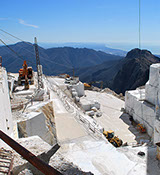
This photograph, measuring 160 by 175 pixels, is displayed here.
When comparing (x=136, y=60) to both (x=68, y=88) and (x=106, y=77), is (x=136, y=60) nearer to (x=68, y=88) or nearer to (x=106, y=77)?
(x=106, y=77)

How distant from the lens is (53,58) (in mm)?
127375

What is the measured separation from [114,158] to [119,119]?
11847 mm

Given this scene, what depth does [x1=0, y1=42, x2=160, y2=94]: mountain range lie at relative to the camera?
63.1 meters

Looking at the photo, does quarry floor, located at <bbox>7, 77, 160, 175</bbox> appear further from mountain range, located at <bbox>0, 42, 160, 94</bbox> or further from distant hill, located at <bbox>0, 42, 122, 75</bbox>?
distant hill, located at <bbox>0, 42, 122, 75</bbox>

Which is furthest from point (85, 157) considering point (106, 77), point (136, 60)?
point (106, 77)

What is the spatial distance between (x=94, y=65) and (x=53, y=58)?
30.8m

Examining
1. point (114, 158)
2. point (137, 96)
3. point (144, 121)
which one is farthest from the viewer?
point (137, 96)

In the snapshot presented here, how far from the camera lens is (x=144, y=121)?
16.3 meters

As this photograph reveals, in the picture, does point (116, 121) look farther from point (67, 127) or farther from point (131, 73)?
point (131, 73)

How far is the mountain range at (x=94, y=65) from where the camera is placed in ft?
207

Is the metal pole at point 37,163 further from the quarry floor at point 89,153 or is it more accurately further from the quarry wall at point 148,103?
the quarry wall at point 148,103

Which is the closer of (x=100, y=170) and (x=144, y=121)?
(x=100, y=170)

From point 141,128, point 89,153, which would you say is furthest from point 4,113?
point 141,128

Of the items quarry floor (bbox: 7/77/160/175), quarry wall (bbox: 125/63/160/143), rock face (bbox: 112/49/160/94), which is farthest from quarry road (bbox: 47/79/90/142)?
rock face (bbox: 112/49/160/94)
